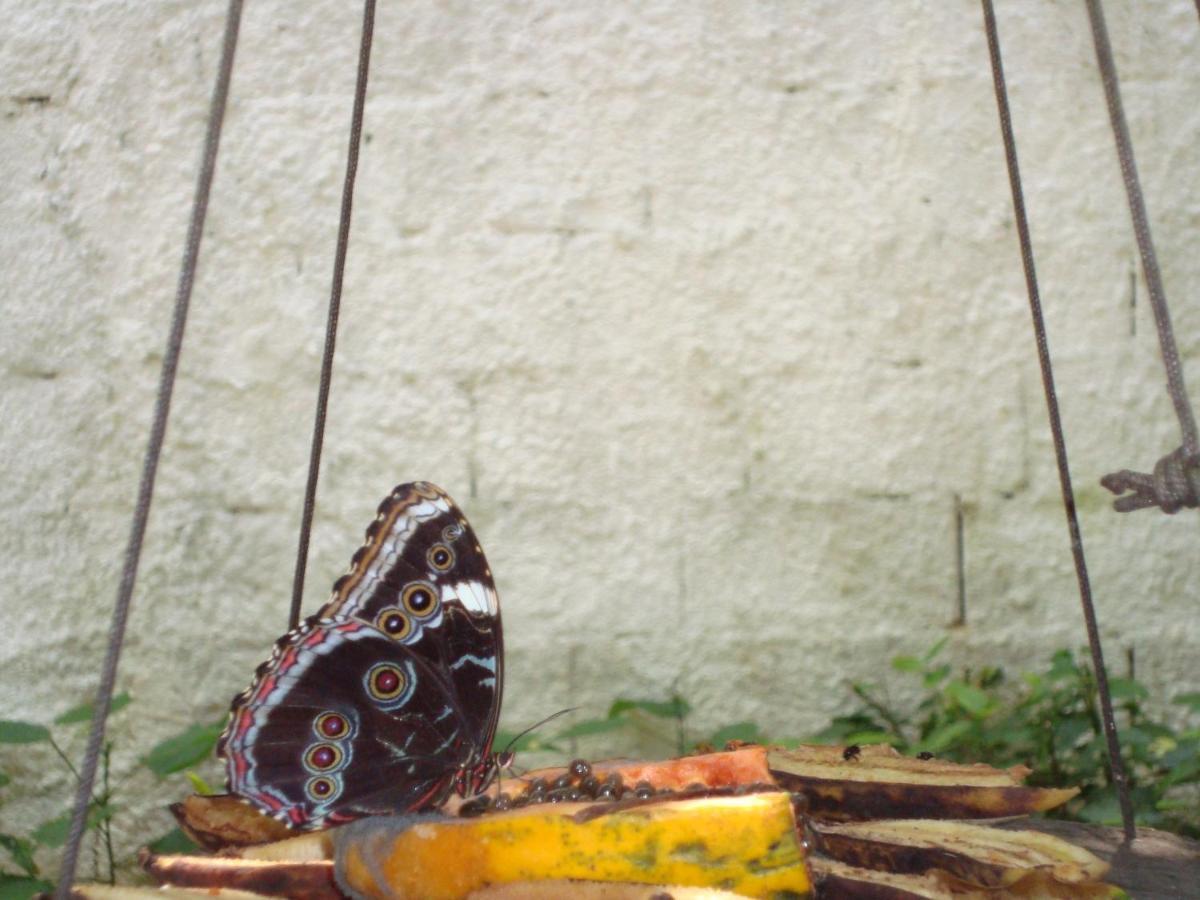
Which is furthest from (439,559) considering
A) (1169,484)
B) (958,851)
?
(1169,484)

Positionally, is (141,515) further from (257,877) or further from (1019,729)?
(1019,729)

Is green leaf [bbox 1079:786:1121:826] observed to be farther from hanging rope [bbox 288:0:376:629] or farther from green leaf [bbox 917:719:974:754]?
hanging rope [bbox 288:0:376:629]

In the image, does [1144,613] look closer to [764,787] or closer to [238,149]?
[764,787]

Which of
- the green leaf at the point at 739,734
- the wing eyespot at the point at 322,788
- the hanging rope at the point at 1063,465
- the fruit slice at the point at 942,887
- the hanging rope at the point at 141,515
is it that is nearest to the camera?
the hanging rope at the point at 141,515

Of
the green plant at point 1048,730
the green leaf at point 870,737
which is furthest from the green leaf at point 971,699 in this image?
the green leaf at point 870,737

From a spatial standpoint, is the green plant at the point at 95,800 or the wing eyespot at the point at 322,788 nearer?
the wing eyespot at the point at 322,788

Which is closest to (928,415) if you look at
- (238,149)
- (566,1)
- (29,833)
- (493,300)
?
(493,300)

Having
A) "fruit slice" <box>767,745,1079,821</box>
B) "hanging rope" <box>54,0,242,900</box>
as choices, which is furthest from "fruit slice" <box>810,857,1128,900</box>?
"hanging rope" <box>54,0,242,900</box>

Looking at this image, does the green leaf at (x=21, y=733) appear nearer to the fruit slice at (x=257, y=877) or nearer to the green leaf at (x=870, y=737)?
the fruit slice at (x=257, y=877)
